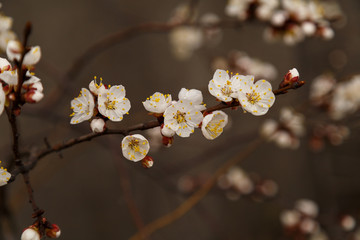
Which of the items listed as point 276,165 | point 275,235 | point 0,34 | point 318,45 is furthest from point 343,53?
point 0,34

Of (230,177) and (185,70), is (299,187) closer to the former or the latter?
(230,177)

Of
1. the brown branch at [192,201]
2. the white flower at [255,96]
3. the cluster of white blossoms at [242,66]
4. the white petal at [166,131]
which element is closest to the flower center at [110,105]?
the white petal at [166,131]

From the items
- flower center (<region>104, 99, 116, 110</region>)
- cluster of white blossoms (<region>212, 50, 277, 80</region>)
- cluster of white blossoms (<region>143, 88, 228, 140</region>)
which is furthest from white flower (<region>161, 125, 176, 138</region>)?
cluster of white blossoms (<region>212, 50, 277, 80</region>)

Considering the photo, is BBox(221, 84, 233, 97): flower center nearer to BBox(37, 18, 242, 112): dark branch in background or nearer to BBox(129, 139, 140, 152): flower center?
BBox(129, 139, 140, 152): flower center

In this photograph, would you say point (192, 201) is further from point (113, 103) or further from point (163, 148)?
point (163, 148)

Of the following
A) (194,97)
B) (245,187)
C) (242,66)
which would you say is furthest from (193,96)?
(245,187)
